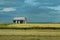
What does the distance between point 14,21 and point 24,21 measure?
169cm

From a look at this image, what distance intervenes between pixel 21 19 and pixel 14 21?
1257 millimetres

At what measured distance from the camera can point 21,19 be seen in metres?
35.5

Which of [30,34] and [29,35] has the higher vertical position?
[29,35]

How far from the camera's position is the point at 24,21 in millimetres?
35594

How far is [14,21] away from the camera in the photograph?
3575cm

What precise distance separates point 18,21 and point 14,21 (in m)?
1.16

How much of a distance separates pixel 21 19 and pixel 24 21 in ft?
1.99

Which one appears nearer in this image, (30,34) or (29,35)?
(29,35)

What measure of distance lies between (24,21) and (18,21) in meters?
1.22

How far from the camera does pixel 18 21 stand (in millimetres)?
34844
